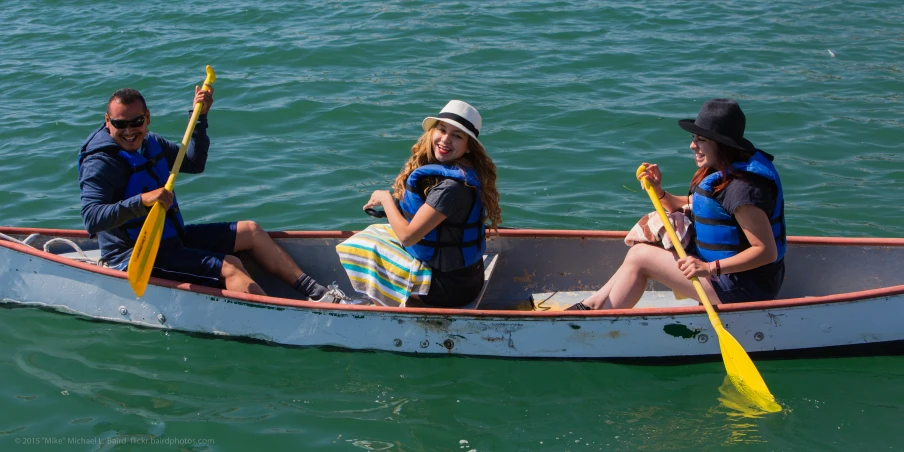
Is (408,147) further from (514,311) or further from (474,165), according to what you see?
(514,311)

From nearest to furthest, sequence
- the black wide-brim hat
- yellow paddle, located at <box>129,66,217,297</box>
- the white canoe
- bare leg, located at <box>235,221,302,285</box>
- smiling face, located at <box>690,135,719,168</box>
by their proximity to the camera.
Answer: the black wide-brim hat → smiling face, located at <box>690,135,719,168</box> → the white canoe → yellow paddle, located at <box>129,66,217,297</box> → bare leg, located at <box>235,221,302,285</box>

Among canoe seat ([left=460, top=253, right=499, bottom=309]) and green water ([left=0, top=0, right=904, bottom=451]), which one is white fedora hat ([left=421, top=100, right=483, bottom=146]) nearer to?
canoe seat ([left=460, top=253, right=499, bottom=309])

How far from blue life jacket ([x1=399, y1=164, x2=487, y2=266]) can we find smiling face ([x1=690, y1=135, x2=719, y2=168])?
1231 millimetres

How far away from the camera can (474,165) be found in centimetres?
538

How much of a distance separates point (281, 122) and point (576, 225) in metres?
3.71

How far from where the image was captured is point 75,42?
12336 mm

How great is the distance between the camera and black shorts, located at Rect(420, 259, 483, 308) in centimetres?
559

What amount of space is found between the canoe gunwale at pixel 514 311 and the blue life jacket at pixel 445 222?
376mm

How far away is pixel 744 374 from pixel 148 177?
12.1 feet

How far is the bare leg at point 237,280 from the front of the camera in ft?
18.9

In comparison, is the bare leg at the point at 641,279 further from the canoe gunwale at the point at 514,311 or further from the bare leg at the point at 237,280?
the bare leg at the point at 237,280

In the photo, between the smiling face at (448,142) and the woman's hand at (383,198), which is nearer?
the smiling face at (448,142)

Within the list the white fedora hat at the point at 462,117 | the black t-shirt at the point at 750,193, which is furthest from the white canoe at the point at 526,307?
the white fedora hat at the point at 462,117

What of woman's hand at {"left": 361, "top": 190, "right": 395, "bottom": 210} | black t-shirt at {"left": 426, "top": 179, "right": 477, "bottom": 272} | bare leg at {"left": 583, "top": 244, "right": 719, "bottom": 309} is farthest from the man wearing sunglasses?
bare leg at {"left": 583, "top": 244, "right": 719, "bottom": 309}
